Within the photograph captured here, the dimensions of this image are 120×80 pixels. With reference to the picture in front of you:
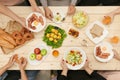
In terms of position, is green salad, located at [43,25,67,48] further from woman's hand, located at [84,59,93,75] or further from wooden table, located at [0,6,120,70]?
woman's hand, located at [84,59,93,75]

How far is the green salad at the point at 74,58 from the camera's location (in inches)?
66.1

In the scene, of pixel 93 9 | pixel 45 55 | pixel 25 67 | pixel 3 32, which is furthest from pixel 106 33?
pixel 3 32

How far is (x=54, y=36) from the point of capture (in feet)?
5.59

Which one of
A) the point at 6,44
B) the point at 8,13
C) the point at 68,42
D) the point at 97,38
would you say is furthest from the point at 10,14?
the point at 97,38

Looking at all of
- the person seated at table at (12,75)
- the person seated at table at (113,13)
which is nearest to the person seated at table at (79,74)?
the person seated at table at (12,75)

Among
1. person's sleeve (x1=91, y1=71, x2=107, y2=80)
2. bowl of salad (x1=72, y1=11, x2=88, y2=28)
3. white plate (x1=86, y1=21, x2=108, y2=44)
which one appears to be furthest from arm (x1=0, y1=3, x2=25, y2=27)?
person's sleeve (x1=91, y1=71, x2=107, y2=80)

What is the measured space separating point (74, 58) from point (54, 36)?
0.21 metres

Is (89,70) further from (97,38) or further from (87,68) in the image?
(97,38)

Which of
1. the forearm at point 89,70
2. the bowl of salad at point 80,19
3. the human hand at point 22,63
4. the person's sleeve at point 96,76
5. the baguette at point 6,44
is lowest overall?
the person's sleeve at point 96,76

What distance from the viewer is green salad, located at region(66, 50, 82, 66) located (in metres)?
1.68

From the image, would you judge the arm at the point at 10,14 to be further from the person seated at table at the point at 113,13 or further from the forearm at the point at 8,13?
the person seated at table at the point at 113,13

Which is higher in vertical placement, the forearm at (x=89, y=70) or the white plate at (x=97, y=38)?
the white plate at (x=97, y=38)

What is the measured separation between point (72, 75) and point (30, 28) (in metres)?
0.50

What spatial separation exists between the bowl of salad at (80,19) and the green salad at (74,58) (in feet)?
0.69
